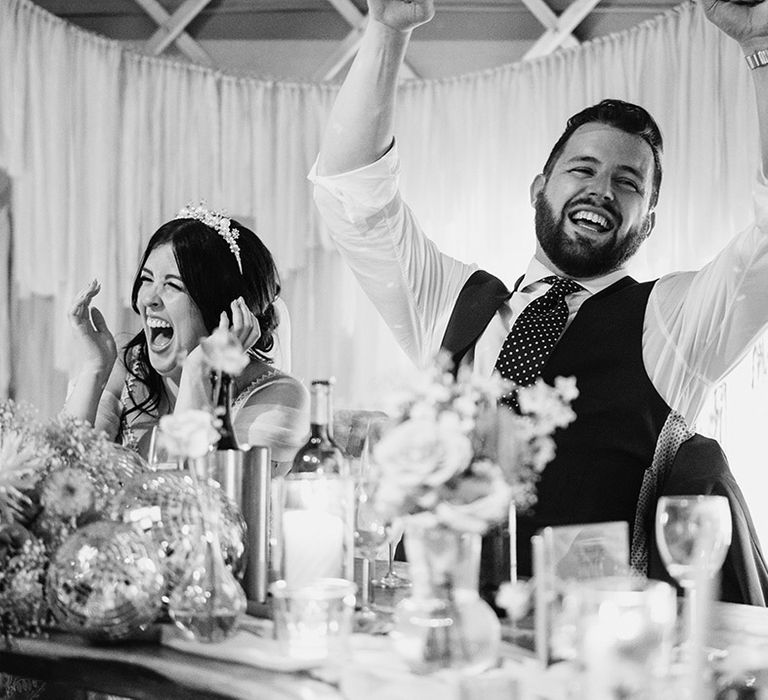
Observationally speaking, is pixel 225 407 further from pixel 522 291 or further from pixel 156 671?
pixel 522 291

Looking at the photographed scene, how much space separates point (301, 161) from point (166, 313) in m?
1.15

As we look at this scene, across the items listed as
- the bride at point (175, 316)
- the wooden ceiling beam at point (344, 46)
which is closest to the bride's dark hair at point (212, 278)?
the bride at point (175, 316)

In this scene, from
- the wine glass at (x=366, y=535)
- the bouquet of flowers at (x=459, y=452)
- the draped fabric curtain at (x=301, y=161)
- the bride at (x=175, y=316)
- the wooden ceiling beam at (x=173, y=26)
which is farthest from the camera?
the wooden ceiling beam at (x=173, y=26)

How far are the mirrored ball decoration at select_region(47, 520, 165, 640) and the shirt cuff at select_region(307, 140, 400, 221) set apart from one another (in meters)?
0.94

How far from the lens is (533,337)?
5.72 feet

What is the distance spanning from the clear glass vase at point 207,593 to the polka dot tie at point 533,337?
76 centimetres

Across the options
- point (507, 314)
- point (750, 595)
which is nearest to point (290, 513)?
point (750, 595)

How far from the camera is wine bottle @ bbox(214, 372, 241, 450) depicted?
1119 millimetres

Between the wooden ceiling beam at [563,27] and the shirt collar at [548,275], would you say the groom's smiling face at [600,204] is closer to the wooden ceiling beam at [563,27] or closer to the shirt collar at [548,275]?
the shirt collar at [548,275]

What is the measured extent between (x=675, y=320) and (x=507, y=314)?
27 cm

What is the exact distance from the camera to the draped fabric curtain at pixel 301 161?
2.66 metres

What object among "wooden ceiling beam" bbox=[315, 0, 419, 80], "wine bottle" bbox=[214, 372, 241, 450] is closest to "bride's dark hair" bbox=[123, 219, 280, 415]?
"wine bottle" bbox=[214, 372, 241, 450]

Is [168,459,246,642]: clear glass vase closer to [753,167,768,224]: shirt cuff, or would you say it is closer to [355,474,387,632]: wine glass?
[355,474,387,632]: wine glass

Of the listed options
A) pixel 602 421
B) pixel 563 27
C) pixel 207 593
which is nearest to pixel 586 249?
pixel 602 421
